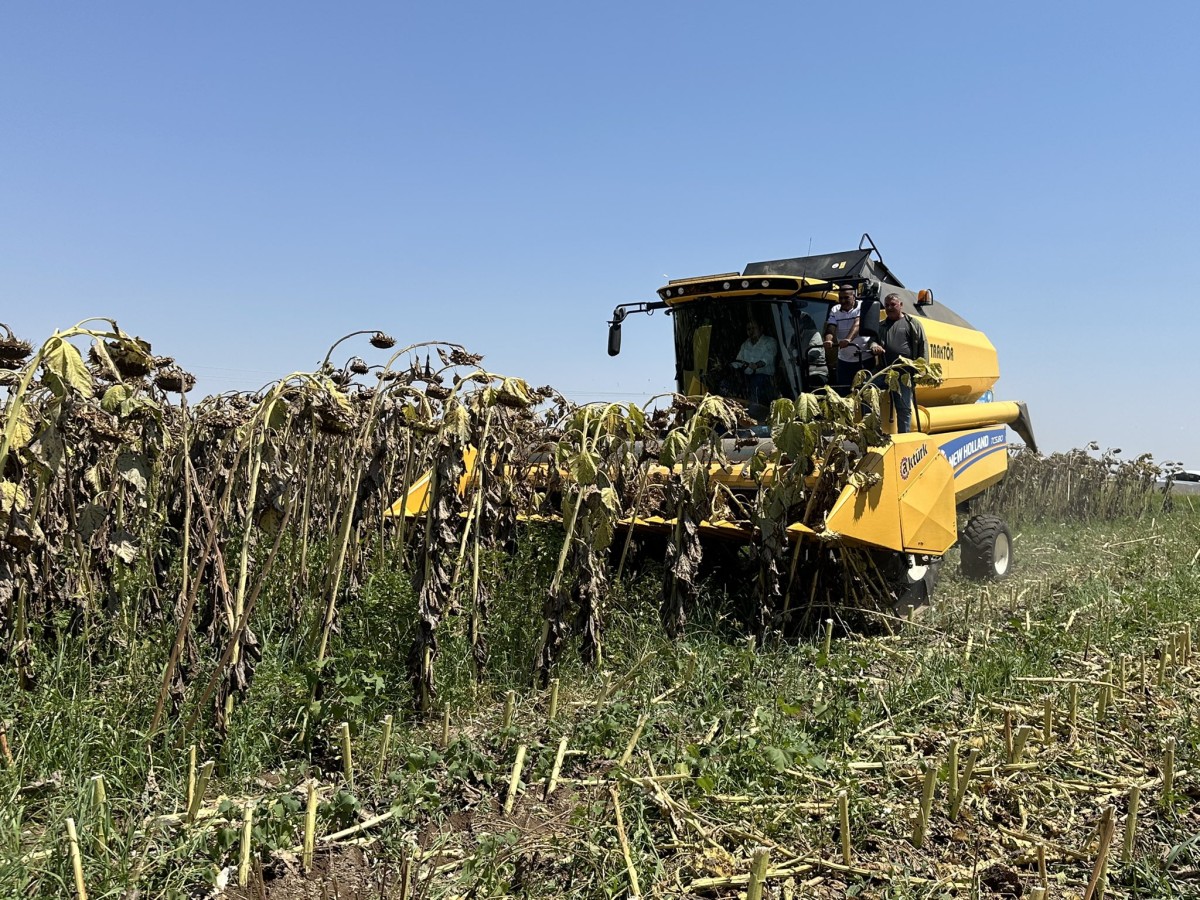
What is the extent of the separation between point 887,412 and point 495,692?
290 centimetres

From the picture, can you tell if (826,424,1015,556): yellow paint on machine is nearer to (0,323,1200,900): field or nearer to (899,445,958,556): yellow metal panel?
(899,445,958,556): yellow metal panel

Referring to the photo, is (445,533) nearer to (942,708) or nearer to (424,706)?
(424,706)

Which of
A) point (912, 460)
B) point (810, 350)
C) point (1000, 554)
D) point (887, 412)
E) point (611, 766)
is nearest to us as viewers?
point (611, 766)

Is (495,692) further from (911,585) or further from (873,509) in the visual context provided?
(911,585)

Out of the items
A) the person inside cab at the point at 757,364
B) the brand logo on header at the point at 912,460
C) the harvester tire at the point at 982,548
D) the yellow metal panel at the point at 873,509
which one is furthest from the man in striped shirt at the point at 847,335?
the harvester tire at the point at 982,548

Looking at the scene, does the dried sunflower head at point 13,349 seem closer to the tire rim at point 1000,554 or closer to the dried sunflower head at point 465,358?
the dried sunflower head at point 465,358

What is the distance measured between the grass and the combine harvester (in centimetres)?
84

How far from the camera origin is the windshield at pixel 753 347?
7.23 meters

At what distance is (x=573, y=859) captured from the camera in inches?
110

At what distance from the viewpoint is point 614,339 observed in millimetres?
7594

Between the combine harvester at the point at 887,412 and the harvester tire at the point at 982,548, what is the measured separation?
1cm

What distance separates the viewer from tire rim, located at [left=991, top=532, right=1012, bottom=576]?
8.16m

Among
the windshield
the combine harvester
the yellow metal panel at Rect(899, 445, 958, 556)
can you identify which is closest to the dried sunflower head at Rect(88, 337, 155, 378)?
the combine harvester

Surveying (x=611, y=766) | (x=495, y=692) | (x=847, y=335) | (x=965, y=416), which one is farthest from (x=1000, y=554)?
(x=611, y=766)
